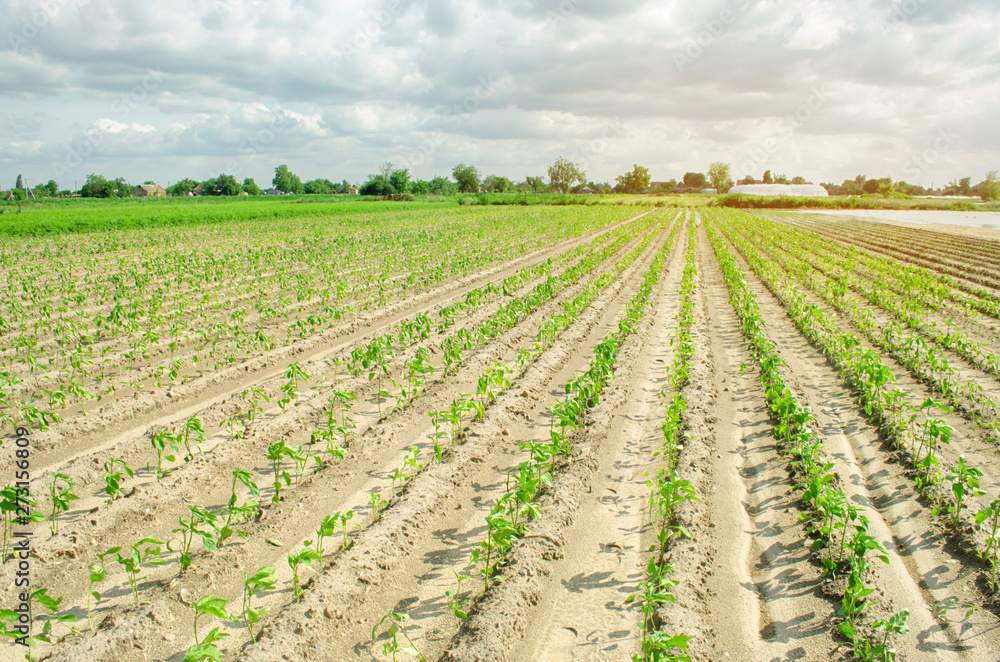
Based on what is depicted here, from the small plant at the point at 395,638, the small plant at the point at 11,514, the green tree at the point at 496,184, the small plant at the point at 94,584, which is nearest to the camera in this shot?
the small plant at the point at 395,638

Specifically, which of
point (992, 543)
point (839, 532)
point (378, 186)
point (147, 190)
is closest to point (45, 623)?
point (839, 532)

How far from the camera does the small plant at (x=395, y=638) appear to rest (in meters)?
3.05

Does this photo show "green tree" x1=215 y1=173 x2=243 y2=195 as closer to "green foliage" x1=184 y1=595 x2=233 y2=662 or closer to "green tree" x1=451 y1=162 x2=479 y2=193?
"green tree" x1=451 y1=162 x2=479 y2=193

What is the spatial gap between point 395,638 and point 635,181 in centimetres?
12585

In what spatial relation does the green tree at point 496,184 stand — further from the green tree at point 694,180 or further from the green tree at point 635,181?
the green tree at point 694,180

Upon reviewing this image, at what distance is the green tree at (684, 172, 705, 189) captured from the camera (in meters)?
149

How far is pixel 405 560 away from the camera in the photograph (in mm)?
3961

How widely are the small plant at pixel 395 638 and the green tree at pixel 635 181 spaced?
125 meters

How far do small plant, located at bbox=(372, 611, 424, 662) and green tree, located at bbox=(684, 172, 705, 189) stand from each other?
516 feet

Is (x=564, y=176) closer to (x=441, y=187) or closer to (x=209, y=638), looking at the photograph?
(x=441, y=187)

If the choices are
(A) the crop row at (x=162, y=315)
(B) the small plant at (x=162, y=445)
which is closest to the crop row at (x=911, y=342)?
(B) the small plant at (x=162, y=445)

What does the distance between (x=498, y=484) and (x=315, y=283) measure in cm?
1108

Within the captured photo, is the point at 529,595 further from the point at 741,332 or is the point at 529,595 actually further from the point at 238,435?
the point at 741,332

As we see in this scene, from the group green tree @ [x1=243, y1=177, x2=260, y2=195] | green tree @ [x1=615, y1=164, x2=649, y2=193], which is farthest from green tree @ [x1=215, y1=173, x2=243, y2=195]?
green tree @ [x1=615, y1=164, x2=649, y2=193]
